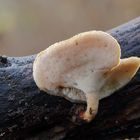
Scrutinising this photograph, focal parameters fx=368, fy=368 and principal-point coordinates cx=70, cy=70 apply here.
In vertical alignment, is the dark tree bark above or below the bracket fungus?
below

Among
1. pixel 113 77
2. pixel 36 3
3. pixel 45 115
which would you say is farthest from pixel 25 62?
pixel 36 3

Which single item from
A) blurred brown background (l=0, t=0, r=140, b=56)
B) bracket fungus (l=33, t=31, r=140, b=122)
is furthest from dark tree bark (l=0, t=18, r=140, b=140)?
A: blurred brown background (l=0, t=0, r=140, b=56)

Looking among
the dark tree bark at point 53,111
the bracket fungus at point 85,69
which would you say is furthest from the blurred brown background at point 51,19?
the bracket fungus at point 85,69

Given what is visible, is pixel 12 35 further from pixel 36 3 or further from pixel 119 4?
pixel 119 4

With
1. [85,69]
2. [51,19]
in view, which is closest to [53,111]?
[85,69]

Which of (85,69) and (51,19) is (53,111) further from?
(51,19)

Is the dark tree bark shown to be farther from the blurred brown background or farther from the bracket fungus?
the blurred brown background
